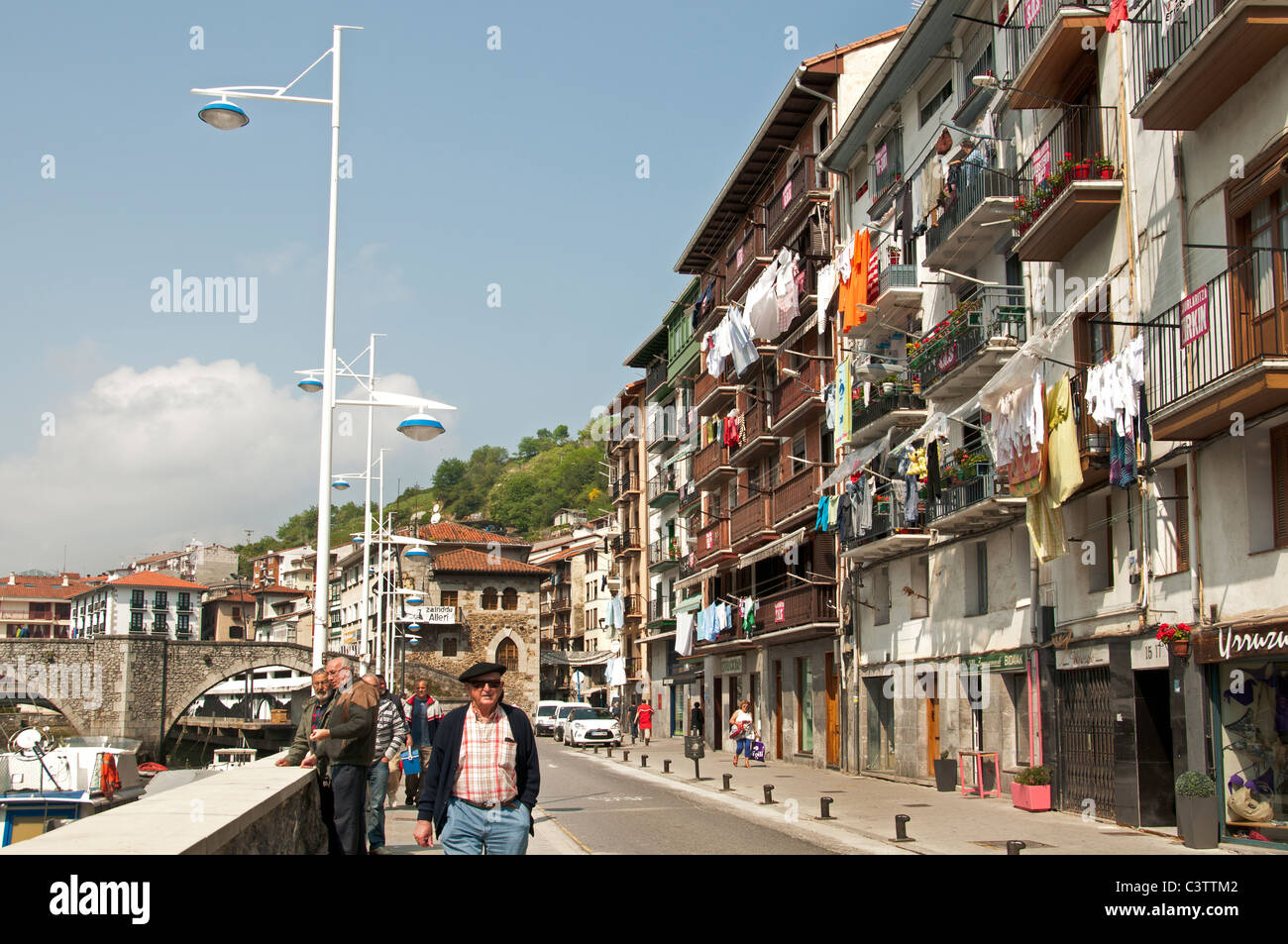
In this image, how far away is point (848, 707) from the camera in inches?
1330

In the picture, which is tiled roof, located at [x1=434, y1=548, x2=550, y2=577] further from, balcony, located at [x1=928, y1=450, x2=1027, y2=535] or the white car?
balcony, located at [x1=928, y1=450, x2=1027, y2=535]

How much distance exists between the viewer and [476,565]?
90.8 m

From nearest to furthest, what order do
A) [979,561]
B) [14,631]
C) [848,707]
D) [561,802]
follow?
[561,802] → [979,561] → [848,707] → [14,631]

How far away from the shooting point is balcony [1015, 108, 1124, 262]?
782 inches

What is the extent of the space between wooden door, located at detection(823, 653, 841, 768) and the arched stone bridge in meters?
44.7

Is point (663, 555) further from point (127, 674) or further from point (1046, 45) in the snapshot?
point (1046, 45)

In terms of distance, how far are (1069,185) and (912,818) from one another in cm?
1034

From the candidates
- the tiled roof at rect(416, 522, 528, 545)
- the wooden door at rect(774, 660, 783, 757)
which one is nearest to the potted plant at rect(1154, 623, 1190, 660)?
the wooden door at rect(774, 660, 783, 757)

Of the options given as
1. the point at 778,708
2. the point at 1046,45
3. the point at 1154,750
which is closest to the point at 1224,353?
the point at 1154,750
